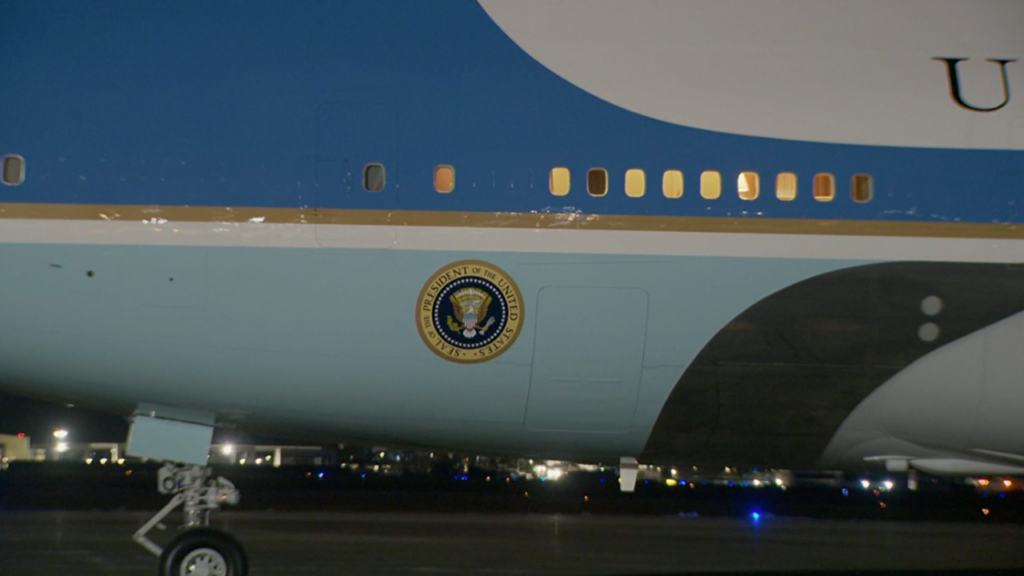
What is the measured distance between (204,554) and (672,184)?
4.41 meters

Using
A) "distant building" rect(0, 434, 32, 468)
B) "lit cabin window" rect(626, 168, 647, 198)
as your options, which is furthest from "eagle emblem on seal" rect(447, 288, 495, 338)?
"distant building" rect(0, 434, 32, 468)

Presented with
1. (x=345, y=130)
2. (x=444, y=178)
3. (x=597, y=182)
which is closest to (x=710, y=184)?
(x=597, y=182)

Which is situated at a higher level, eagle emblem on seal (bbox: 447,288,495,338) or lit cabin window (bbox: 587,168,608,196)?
lit cabin window (bbox: 587,168,608,196)

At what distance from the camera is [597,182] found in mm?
7473

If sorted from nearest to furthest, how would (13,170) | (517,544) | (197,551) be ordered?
1. (13,170)
2. (197,551)
3. (517,544)

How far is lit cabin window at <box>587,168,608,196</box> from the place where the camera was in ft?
24.4

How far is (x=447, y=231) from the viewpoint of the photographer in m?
7.38

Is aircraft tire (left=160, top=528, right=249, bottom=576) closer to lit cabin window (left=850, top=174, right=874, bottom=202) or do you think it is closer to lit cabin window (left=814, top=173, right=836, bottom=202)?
lit cabin window (left=814, top=173, right=836, bottom=202)

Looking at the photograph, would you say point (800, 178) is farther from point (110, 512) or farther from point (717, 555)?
point (110, 512)

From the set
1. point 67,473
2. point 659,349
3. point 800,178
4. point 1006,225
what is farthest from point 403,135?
point 67,473

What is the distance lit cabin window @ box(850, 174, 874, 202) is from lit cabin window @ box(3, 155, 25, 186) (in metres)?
5.88

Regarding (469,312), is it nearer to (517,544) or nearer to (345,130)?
(345,130)

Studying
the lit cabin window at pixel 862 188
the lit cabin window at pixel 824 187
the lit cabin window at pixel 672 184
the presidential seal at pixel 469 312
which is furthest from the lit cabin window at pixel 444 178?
the lit cabin window at pixel 862 188

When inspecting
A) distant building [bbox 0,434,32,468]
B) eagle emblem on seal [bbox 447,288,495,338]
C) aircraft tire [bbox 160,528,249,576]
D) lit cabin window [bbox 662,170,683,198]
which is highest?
lit cabin window [bbox 662,170,683,198]
